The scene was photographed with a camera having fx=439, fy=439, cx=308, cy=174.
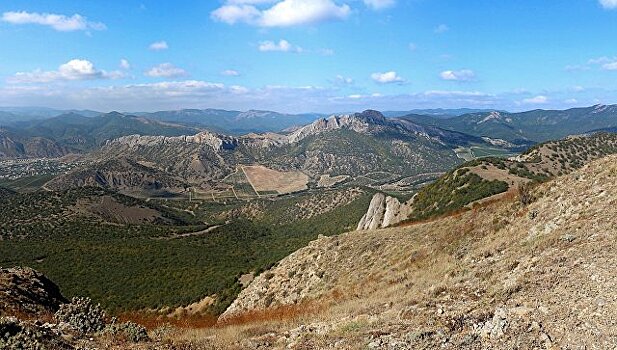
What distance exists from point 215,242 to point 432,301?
124 m

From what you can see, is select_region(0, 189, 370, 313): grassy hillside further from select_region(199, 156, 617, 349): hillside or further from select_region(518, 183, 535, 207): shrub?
select_region(518, 183, 535, 207): shrub

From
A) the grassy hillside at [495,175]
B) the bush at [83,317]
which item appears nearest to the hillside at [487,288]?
the bush at [83,317]

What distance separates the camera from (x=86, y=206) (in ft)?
608

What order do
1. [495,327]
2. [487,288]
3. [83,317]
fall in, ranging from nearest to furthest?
[495,327]
[83,317]
[487,288]

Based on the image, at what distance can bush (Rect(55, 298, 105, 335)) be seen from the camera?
1439 cm

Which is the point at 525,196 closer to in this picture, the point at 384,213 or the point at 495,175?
the point at 384,213

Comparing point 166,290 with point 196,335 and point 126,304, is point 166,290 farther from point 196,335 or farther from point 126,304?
point 196,335

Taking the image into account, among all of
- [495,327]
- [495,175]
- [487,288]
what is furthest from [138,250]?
[495,327]

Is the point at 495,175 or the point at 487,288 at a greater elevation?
the point at 487,288

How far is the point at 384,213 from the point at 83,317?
59.5 metres

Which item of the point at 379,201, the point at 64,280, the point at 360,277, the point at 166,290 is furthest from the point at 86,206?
the point at 360,277

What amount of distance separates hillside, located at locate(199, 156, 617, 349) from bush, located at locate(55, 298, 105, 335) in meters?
2.87

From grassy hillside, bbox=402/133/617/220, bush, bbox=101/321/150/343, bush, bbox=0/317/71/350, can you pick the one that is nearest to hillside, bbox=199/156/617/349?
bush, bbox=101/321/150/343

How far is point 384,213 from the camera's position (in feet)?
232
